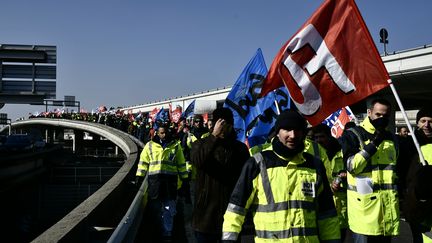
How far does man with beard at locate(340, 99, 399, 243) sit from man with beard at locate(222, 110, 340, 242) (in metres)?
1.56

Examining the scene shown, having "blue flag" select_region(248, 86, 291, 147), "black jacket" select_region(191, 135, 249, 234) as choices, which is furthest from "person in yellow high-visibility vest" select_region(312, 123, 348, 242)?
"blue flag" select_region(248, 86, 291, 147)

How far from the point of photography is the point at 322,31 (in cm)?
542

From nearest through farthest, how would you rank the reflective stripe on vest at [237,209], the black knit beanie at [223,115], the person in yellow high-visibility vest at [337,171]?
the reflective stripe on vest at [237,209]
the black knit beanie at [223,115]
the person in yellow high-visibility vest at [337,171]

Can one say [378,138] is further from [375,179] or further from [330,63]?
[330,63]

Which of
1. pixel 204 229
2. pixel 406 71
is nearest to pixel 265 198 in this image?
pixel 204 229

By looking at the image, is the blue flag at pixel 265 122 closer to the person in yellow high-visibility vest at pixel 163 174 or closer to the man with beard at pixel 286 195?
the person in yellow high-visibility vest at pixel 163 174

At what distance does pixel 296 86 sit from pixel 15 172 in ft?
96.9

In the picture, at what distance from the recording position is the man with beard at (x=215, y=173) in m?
5.21

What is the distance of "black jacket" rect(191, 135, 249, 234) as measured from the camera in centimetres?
523

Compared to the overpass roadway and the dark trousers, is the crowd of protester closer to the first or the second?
the dark trousers

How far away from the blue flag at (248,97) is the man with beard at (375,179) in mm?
3896

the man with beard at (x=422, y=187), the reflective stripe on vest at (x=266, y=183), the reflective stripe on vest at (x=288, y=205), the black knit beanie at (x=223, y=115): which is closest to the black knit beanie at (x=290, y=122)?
the reflective stripe on vest at (x=266, y=183)

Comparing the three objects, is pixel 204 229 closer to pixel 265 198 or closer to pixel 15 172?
pixel 265 198

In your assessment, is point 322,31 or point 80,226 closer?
point 322,31
